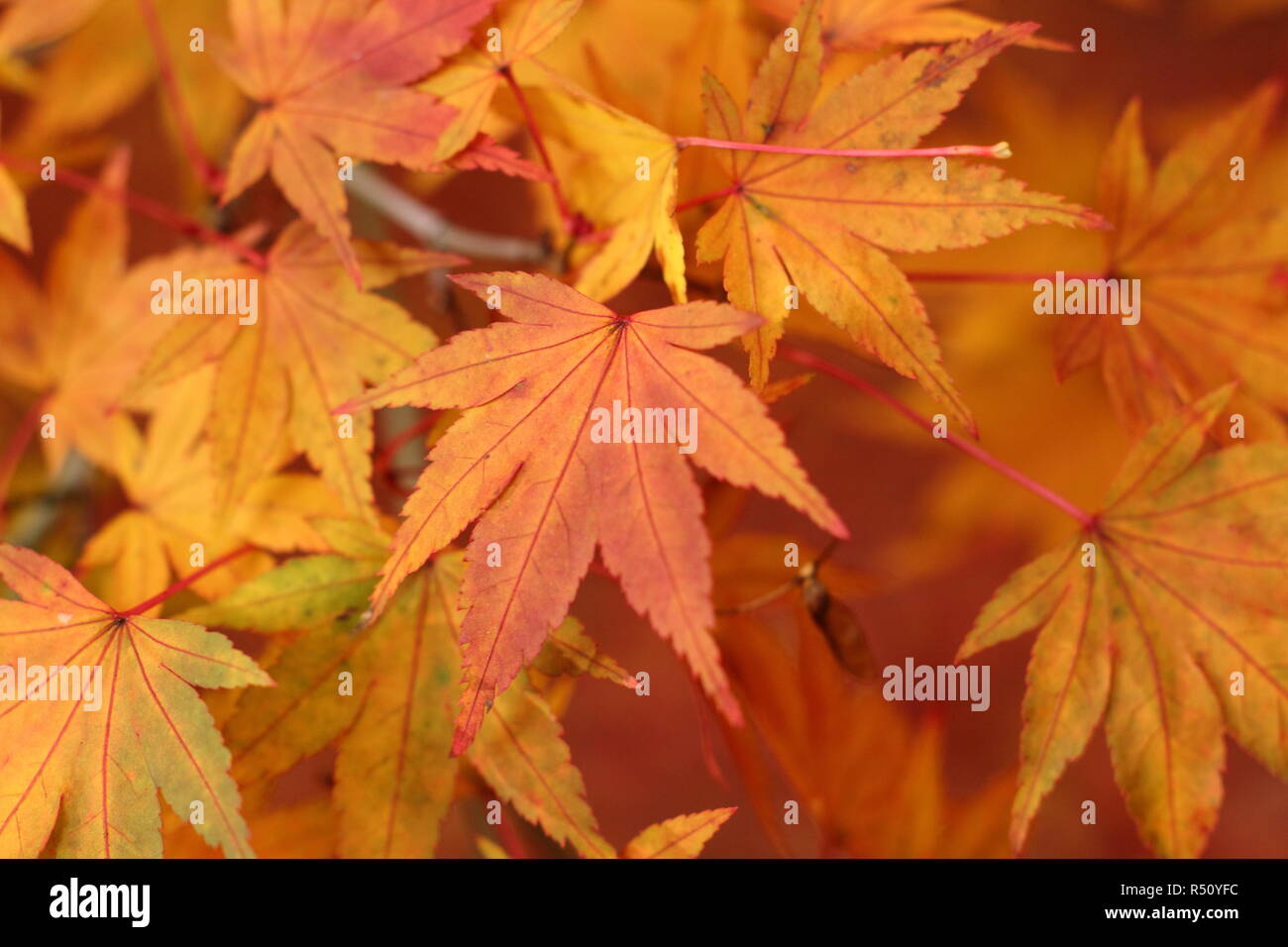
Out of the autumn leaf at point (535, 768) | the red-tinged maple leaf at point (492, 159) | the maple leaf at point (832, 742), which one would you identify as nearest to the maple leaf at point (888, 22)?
the red-tinged maple leaf at point (492, 159)

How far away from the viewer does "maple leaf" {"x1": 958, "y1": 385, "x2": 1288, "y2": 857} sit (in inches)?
22.3

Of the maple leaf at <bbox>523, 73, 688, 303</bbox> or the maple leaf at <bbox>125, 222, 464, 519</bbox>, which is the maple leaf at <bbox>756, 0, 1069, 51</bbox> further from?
the maple leaf at <bbox>125, 222, 464, 519</bbox>

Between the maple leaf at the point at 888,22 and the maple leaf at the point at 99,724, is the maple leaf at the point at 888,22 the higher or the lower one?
A: the higher one

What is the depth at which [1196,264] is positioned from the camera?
0.70 m

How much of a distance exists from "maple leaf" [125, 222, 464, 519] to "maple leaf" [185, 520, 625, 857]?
59 mm

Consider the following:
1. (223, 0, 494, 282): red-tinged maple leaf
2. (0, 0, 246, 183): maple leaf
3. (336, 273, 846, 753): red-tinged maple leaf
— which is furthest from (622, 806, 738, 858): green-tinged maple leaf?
(0, 0, 246, 183): maple leaf

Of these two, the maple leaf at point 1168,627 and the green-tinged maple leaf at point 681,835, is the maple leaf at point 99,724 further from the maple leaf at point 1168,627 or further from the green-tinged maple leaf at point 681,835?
the maple leaf at point 1168,627

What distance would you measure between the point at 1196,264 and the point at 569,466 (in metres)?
0.52

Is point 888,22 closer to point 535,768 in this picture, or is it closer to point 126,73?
point 535,768

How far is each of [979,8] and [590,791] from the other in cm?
→ 138

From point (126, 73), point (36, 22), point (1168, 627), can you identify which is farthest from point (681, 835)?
point (126, 73)

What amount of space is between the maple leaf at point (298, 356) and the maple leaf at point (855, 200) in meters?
0.19

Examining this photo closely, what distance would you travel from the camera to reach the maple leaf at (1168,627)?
57 centimetres
